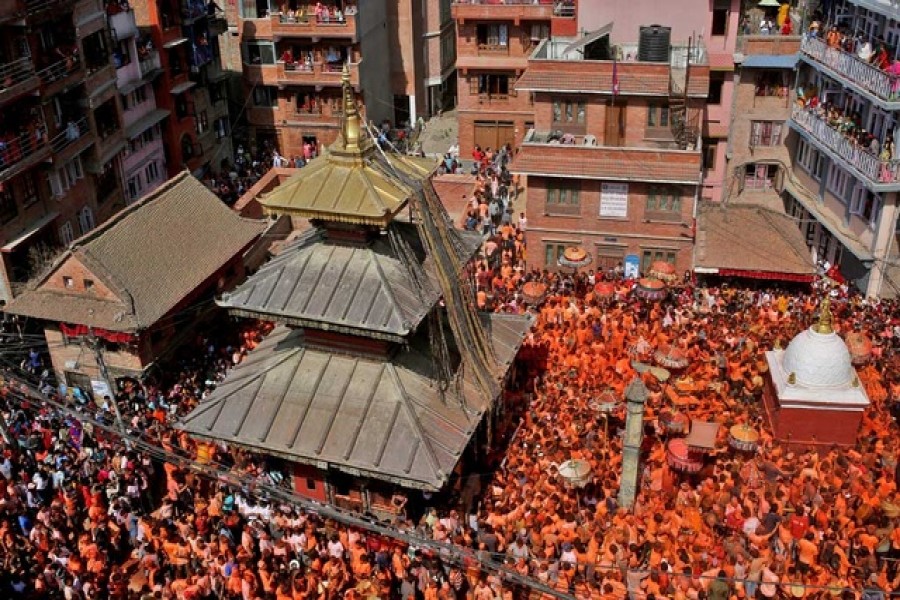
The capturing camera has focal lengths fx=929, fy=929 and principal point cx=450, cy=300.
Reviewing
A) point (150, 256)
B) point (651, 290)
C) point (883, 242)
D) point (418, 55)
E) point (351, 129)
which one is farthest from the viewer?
point (418, 55)

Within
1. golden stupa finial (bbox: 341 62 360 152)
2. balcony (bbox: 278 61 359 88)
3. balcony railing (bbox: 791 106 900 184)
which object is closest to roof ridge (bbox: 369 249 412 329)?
golden stupa finial (bbox: 341 62 360 152)

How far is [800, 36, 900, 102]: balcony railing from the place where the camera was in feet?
122

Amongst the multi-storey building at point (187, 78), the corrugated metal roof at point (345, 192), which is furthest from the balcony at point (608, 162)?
the multi-storey building at point (187, 78)

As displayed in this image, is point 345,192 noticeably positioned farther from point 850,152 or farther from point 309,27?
point 309,27

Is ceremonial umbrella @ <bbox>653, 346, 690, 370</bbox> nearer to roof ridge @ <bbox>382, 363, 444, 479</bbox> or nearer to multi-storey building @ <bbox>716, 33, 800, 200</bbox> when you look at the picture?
roof ridge @ <bbox>382, 363, 444, 479</bbox>

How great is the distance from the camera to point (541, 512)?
2584cm

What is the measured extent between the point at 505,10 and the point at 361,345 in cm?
3494

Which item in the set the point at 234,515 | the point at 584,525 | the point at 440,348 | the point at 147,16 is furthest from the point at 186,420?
the point at 147,16

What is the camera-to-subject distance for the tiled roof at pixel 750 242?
40094 mm

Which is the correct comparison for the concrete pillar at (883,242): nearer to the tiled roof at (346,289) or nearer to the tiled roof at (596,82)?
the tiled roof at (596,82)

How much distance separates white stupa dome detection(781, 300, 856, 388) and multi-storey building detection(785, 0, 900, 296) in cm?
1027

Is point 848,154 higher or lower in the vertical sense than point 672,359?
higher

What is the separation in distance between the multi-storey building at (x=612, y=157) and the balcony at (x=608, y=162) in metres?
0.04

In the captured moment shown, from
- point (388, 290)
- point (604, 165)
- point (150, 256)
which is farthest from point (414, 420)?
point (604, 165)
